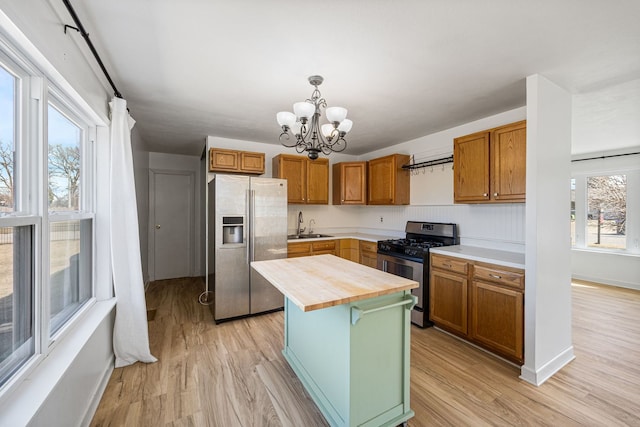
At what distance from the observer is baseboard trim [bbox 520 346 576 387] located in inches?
84.2

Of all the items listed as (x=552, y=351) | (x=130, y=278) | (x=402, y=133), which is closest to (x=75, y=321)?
(x=130, y=278)

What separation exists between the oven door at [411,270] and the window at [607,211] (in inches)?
183

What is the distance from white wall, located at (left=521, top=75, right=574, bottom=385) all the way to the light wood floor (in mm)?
215

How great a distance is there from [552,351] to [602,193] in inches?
184

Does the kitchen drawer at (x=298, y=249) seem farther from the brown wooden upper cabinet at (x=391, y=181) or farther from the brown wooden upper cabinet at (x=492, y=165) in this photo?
the brown wooden upper cabinet at (x=492, y=165)

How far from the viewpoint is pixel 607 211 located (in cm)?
510

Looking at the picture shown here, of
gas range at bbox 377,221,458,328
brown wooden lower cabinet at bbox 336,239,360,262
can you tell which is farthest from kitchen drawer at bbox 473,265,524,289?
brown wooden lower cabinet at bbox 336,239,360,262

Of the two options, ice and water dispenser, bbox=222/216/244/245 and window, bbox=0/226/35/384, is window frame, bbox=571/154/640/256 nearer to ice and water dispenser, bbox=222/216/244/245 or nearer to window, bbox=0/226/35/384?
ice and water dispenser, bbox=222/216/244/245

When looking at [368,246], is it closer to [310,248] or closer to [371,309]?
[310,248]

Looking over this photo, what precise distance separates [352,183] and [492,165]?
7.19 ft

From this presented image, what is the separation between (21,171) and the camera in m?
1.32

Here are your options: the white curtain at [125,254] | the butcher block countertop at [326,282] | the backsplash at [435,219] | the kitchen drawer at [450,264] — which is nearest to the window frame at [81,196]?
the white curtain at [125,254]

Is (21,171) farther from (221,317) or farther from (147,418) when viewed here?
(221,317)

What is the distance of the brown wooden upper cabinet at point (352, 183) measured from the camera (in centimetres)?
454
